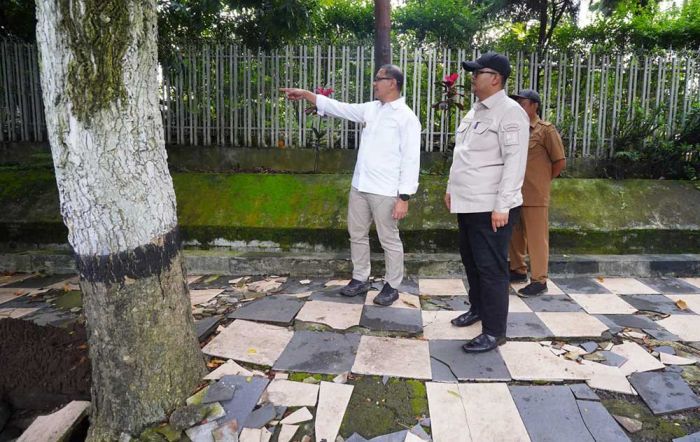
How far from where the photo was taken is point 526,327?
3.14 m

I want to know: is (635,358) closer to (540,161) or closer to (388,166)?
(540,161)

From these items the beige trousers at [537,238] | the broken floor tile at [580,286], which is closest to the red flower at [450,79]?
the beige trousers at [537,238]

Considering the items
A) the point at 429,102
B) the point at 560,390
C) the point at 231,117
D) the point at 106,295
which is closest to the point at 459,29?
the point at 429,102

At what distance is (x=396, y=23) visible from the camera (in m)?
8.76

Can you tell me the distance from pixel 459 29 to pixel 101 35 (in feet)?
25.0

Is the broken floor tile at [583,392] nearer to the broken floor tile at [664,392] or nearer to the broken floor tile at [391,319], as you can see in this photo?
the broken floor tile at [664,392]

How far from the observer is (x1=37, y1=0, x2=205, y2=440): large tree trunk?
6.35ft

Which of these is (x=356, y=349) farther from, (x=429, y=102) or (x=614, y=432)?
(x=429, y=102)

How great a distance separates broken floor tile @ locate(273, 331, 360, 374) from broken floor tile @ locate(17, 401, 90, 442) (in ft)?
3.18

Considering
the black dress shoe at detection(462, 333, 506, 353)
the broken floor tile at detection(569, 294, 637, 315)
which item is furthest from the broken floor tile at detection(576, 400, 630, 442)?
the broken floor tile at detection(569, 294, 637, 315)

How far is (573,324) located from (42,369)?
3335 millimetres

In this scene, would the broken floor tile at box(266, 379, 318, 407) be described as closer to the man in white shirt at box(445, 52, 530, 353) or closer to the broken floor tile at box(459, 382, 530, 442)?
the broken floor tile at box(459, 382, 530, 442)

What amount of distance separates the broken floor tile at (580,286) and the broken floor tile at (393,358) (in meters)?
1.83

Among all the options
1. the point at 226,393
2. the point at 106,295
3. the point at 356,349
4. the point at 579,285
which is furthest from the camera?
the point at 579,285
